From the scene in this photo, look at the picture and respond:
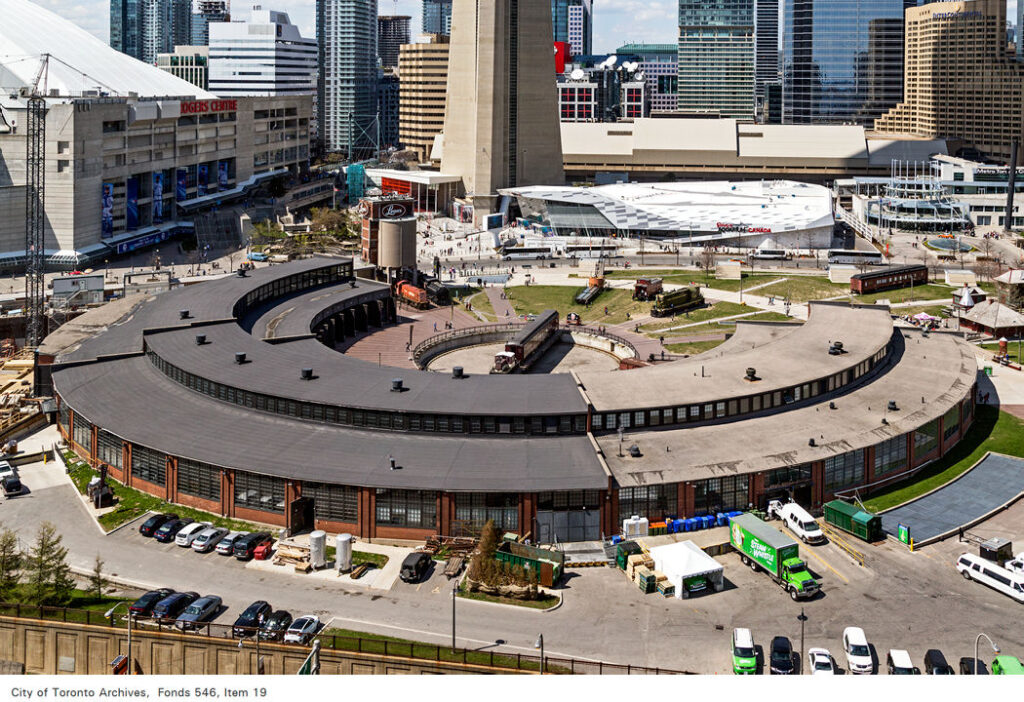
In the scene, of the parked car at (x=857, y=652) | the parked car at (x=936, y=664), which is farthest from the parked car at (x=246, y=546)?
the parked car at (x=936, y=664)

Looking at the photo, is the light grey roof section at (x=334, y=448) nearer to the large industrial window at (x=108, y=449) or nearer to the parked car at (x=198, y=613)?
the large industrial window at (x=108, y=449)

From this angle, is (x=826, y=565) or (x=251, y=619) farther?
(x=826, y=565)

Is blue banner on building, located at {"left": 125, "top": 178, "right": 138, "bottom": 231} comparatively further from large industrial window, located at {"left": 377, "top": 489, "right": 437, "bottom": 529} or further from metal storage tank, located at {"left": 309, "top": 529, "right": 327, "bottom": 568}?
metal storage tank, located at {"left": 309, "top": 529, "right": 327, "bottom": 568}

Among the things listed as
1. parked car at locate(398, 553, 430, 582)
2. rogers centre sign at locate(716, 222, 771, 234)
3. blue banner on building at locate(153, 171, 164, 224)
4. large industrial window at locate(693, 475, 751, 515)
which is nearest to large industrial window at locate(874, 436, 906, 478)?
large industrial window at locate(693, 475, 751, 515)

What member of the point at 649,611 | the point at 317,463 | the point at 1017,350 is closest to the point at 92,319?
the point at 317,463

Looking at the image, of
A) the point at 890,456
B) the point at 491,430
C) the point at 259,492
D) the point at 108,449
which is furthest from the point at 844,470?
the point at 108,449

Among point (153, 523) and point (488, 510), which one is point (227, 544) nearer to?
point (153, 523)

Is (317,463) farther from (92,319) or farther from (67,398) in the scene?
(92,319)
